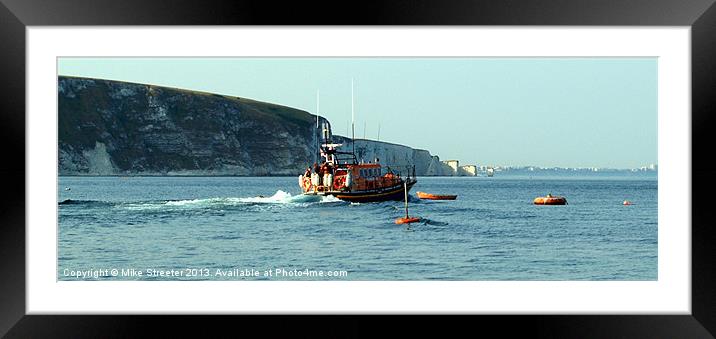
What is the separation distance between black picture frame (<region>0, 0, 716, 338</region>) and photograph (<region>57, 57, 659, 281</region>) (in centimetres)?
1702

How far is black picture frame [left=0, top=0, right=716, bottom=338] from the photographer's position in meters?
5.25

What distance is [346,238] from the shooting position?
25.7m

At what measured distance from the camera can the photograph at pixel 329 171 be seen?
27000 mm

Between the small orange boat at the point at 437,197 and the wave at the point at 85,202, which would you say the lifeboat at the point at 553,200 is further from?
the wave at the point at 85,202

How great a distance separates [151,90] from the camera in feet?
173

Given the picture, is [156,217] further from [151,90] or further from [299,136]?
[151,90]

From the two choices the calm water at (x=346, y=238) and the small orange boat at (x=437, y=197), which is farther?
the small orange boat at (x=437, y=197)

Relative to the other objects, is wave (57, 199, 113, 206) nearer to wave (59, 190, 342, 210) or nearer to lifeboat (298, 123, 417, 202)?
wave (59, 190, 342, 210)

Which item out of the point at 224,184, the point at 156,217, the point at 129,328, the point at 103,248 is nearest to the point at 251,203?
the point at 156,217
